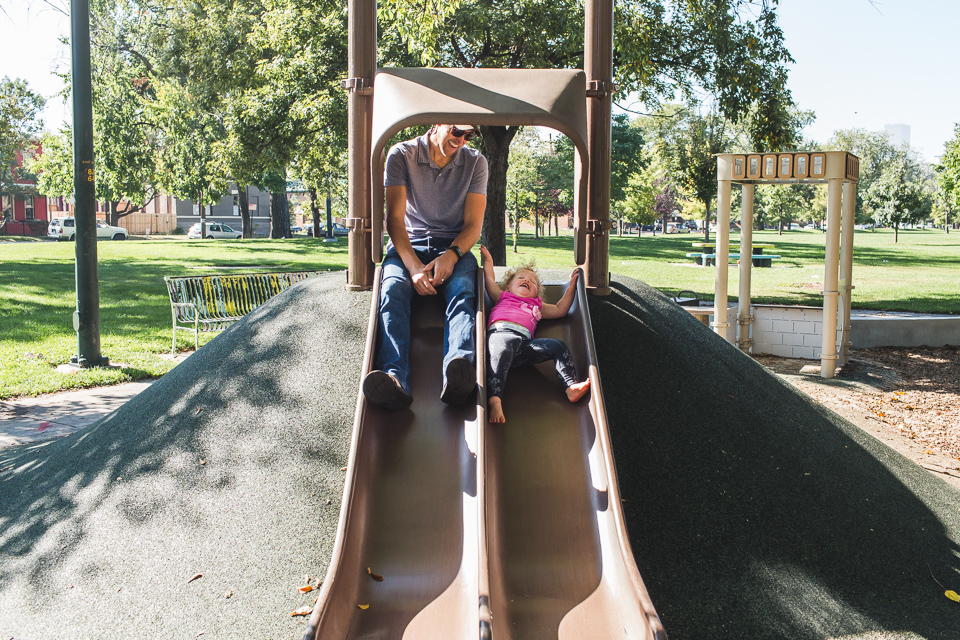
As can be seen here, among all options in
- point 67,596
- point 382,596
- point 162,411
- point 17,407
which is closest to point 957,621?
point 382,596

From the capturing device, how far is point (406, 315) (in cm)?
449

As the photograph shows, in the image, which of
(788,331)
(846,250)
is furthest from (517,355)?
(788,331)

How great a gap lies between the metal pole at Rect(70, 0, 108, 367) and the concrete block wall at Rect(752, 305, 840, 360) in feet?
28.9

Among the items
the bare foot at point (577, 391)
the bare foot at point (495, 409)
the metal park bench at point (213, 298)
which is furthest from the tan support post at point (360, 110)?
the metal park bench at point (213, 298)

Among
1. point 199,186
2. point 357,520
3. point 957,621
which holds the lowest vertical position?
point 957,621

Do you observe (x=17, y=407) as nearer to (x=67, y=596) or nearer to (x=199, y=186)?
(x=67, y=596)

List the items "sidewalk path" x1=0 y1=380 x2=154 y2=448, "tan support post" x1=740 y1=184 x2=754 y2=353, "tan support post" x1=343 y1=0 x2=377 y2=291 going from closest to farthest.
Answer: "tan support post" x1=343 y1=0 x2=377 y2=291, "sidewalk path" x1=0 y1=380 x2=154 y2=448, "tan support post" x1=740 y1=184 x2=754 y2=353

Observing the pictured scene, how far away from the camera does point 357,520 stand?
11.7 feet

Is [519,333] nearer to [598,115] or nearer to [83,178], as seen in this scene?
[598,115]

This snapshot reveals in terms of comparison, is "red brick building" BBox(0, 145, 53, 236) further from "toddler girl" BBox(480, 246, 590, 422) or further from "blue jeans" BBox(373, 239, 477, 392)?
"toddler girl" BBox(480, 246, 590, 422)

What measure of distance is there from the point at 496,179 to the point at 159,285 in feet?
30.5

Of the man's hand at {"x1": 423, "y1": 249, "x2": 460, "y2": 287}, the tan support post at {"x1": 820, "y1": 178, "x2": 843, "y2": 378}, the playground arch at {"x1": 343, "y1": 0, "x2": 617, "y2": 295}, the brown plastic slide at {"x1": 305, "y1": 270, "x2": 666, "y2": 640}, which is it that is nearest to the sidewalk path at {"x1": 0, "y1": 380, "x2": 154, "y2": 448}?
the playground arch at {"x1": 343, "y1": 0, "x2": 617, "y2": 295}

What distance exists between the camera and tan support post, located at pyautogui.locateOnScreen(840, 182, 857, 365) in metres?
9.49

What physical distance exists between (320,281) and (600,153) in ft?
8.80
